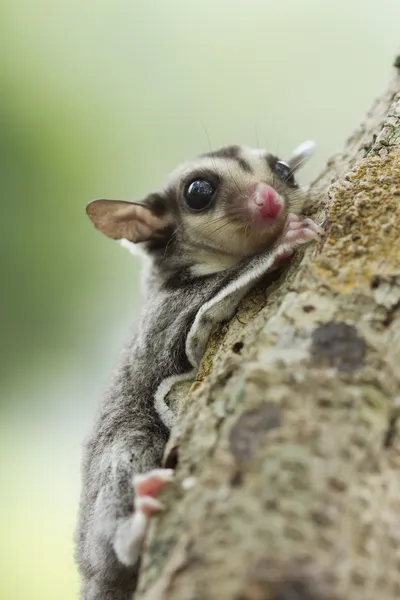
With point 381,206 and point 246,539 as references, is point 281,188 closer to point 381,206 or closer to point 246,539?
point 381,206

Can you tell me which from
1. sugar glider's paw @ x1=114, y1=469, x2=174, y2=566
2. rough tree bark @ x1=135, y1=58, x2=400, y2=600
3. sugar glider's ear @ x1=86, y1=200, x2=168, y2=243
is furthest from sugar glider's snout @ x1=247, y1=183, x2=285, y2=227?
sugar glider's paw @ x1=114, y1=469, x2=174, y2=566

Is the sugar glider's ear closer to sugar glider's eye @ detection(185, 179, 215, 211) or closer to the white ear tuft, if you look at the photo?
sugar glider's eye @ detection(185, 179, 215, 211)

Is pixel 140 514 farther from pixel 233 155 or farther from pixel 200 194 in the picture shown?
pixel 233 155

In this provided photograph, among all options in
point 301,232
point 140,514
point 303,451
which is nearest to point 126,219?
point 301,232

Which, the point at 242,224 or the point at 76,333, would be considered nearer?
the point at 242,224

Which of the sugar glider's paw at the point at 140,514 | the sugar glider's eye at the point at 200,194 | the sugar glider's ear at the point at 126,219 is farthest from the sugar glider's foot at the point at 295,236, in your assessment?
the sugar glider's ear at the point at 126,219

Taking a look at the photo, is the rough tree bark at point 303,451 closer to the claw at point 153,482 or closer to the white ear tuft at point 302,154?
the claw at point 153,482

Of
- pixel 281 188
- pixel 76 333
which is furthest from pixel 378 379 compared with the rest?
pixel 76 333
